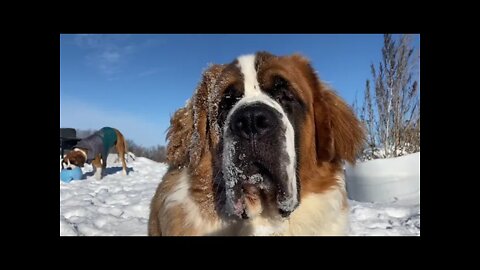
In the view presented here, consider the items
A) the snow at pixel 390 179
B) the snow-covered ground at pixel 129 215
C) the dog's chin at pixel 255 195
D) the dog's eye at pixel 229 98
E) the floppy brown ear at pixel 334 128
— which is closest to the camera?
the dog's chin at pixel 255 195

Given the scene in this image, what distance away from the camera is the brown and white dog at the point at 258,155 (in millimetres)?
1892

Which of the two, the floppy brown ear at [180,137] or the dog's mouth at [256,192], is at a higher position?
the floppy brown ear at [180,137]

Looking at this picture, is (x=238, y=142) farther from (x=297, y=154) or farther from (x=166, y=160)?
(x=166, y=160)

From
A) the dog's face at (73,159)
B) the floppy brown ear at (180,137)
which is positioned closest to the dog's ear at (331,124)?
the floppy brown ear at (180,137)

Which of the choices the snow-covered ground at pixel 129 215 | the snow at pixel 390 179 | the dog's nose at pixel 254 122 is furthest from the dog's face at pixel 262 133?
the snow at pixel 390 179

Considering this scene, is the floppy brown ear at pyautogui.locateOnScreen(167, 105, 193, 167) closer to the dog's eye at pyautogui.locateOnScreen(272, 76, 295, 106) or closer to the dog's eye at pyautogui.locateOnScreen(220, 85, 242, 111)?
the dog's eye at pyautogui.locateOnScreen(220, 85, 242, 111)

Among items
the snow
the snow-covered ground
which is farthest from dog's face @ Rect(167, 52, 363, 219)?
the snow

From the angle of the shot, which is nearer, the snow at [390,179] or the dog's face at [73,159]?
the snow at [390,179]

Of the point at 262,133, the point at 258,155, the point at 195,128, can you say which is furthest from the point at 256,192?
the point at 195,128

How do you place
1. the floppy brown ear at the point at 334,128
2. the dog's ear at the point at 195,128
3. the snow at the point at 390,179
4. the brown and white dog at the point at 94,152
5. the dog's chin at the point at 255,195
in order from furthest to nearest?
the brown and white dog at the point at 94,152 < the snow at the point at 390,179 < the floppy brown ear at the point at 334,128 < the dog's ear at the point at 195,128 < the dog's chin at the point at 255,195

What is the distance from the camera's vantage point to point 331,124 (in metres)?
2.47

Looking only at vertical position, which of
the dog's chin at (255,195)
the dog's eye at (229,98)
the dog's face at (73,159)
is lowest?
the dog's face at (73,159)

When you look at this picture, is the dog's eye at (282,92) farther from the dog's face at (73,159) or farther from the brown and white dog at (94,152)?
the dog's face at (73,159)

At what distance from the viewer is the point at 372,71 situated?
526 centimetres
